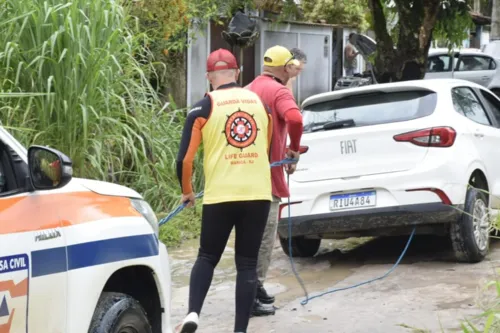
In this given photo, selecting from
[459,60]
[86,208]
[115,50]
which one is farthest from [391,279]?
[459,60]

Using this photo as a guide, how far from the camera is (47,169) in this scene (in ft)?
13.2

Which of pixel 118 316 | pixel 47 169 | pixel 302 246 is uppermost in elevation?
pixel 47 169

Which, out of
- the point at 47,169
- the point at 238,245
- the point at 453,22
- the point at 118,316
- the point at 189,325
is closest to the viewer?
the point at 47,169

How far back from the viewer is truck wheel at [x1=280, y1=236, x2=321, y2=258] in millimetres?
8922

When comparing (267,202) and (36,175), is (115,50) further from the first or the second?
(36,175)

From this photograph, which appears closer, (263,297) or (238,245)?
(238,245)

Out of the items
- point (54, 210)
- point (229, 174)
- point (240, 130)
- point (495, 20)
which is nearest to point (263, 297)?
point (229, 174)

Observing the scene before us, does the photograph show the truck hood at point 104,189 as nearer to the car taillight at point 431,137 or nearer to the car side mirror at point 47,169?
the car side mirror at point 47,169

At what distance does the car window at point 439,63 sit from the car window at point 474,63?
10.3 inches

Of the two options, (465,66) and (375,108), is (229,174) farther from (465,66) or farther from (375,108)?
(465,66)

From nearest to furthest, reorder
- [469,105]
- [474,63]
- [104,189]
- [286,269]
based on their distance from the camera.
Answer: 1. [104,189]
2. [286,269]
3. [469,105]
4. [474,63]

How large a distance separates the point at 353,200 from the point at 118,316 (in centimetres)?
400

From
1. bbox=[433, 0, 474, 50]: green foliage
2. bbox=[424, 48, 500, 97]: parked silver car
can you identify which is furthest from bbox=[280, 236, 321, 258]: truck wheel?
bbox=[424, 48, 500, 97]: parked silver car

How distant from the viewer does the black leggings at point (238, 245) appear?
5.88 metres
